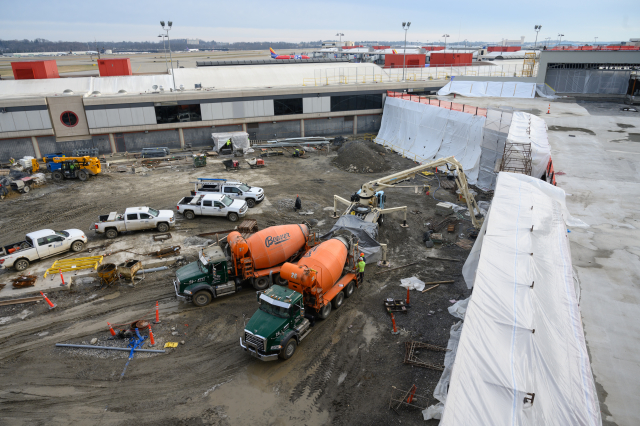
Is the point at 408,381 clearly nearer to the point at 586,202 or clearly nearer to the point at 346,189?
the point at 586,202

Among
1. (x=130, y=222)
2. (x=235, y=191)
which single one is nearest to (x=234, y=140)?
(x=235, y=191)

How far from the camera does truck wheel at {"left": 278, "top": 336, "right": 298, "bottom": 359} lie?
1291 cm

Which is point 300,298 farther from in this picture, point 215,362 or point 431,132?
point 431,132

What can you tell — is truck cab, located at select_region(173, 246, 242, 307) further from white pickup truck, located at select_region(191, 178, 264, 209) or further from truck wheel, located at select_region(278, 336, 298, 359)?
white pickup truck, located at select_region(191, 178, 264, 209)

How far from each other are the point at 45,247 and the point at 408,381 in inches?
729

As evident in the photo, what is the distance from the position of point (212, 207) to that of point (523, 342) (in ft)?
62.4

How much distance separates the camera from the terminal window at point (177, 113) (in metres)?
38.6

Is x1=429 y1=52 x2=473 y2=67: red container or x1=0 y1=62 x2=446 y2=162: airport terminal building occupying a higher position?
x1=429 y1=52 x2=473 y2=67: red container

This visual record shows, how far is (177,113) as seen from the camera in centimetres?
3912

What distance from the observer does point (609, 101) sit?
40.1 metres

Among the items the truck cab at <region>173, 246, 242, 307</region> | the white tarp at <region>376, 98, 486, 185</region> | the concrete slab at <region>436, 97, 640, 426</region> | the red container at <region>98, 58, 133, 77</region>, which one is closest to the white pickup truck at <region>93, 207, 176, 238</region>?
the truck cab at <region>173, 246, 242, 307</region>

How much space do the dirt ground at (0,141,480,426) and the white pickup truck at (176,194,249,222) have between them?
3.88m

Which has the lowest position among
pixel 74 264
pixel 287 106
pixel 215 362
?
pixel 215 362

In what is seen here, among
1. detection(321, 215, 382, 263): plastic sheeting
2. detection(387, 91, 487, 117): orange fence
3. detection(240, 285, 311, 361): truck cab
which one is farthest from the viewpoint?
detection(387, 91, 487, 117): orange fence
